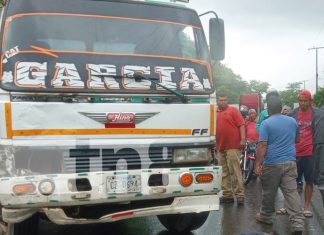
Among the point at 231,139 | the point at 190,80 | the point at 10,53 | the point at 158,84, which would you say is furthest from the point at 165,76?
the point at 231,139

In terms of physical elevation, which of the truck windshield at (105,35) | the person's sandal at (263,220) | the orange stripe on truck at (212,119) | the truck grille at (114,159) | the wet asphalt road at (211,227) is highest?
the truck windshield at (105,35)

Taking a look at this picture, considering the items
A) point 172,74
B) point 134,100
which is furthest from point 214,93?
point 134,100

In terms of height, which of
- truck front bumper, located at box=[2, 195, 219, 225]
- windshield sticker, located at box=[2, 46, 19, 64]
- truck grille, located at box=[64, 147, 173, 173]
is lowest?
truck front bumper, located at box=[2, 195, 219, 225]

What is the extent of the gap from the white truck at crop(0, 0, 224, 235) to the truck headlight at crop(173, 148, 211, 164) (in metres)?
0.01

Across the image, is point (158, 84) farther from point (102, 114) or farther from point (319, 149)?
point (319, 149)

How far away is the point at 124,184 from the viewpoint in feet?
14.2

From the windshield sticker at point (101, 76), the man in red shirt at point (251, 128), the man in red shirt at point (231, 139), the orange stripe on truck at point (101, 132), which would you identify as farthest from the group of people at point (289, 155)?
the man in red shirt at point (251, 128)

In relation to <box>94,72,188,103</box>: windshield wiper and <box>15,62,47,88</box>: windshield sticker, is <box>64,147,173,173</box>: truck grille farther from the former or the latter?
<box>15,62,47,88</box>: windshield sticker

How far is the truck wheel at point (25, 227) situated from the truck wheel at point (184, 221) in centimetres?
170

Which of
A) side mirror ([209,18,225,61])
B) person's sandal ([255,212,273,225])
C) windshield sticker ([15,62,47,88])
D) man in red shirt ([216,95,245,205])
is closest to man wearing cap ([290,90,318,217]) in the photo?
person's sandal ([255,212,273,225])

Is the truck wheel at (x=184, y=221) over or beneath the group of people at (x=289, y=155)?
beneath

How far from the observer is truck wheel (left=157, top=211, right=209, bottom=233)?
5.48 metres

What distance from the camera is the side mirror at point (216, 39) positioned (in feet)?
17.9

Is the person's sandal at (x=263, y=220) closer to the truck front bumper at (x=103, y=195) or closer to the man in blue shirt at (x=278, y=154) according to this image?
the man in blue shirt at (x=278, y=154)
